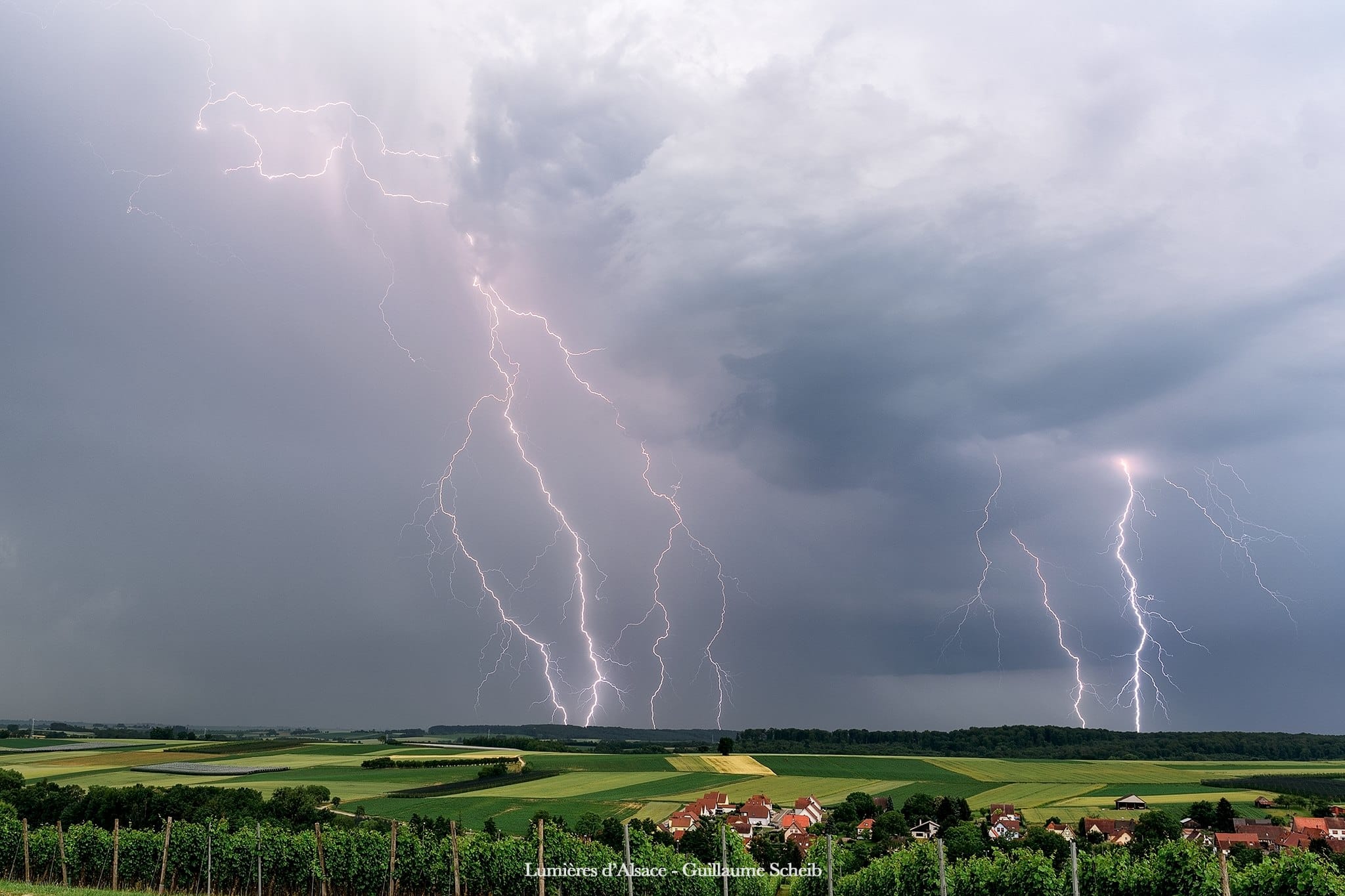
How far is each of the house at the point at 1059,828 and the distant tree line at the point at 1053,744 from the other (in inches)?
2077

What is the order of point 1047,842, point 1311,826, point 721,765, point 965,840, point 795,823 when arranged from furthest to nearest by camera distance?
point 721,765, point 795,823, point 1311,826, point 965,840, point 1047,842

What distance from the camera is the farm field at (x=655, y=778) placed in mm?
50875

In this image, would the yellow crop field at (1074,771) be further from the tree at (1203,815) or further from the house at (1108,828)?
the house at (1108,828)

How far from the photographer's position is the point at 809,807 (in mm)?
50562

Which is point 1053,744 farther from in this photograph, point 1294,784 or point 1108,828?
point 1108,828

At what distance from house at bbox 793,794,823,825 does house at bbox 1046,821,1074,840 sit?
12.2 metres

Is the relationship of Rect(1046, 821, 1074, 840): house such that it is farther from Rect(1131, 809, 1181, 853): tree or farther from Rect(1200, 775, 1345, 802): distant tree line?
Rect(1200, 775, 1345, 802): distant tree line

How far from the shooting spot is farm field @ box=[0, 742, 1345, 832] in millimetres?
50875

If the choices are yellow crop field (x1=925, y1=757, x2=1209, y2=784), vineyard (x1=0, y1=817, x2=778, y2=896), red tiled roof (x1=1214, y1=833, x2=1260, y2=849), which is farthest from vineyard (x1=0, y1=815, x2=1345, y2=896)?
yellow crop field (x1=925, y1=757, x2=1209, y2=784)

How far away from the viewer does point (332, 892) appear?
2498 cm

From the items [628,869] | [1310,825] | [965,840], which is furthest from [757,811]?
[628,869]

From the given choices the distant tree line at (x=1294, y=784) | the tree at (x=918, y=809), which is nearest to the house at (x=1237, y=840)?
the tree at (x=918, y=809)

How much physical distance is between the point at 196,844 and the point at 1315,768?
9290cm

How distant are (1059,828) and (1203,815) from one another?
38.2 feet
